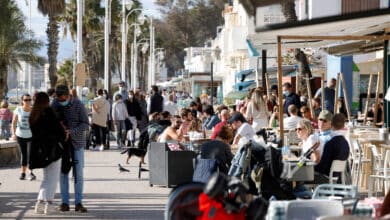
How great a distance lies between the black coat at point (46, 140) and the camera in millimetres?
13406

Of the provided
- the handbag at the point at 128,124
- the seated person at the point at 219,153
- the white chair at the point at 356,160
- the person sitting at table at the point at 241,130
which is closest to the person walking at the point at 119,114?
the handbag at the point at 128,124

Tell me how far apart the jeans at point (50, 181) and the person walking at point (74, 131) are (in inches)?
6.8

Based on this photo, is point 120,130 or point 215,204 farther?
point 120,130

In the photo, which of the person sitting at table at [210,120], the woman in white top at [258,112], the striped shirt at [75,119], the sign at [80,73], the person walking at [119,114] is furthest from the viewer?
the sign at [80,73]

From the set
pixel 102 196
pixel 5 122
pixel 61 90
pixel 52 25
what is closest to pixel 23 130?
pixel 102 196

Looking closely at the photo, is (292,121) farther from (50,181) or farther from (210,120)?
(50,181)

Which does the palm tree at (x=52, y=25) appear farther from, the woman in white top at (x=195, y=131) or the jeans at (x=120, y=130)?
the woman in white top at (x=195, y=131)

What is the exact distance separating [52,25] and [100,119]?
83.7ft

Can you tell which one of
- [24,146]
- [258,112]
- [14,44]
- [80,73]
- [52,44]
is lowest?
[24,146]

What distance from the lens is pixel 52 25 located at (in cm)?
5316

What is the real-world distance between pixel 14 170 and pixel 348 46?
23.1ft

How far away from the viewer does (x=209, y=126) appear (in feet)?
78.9

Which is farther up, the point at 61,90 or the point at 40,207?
the point at 61,90

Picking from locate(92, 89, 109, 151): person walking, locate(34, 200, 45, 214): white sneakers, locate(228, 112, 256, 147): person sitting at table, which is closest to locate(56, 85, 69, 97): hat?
locate(34, 200, 45, 214): white sneakers
